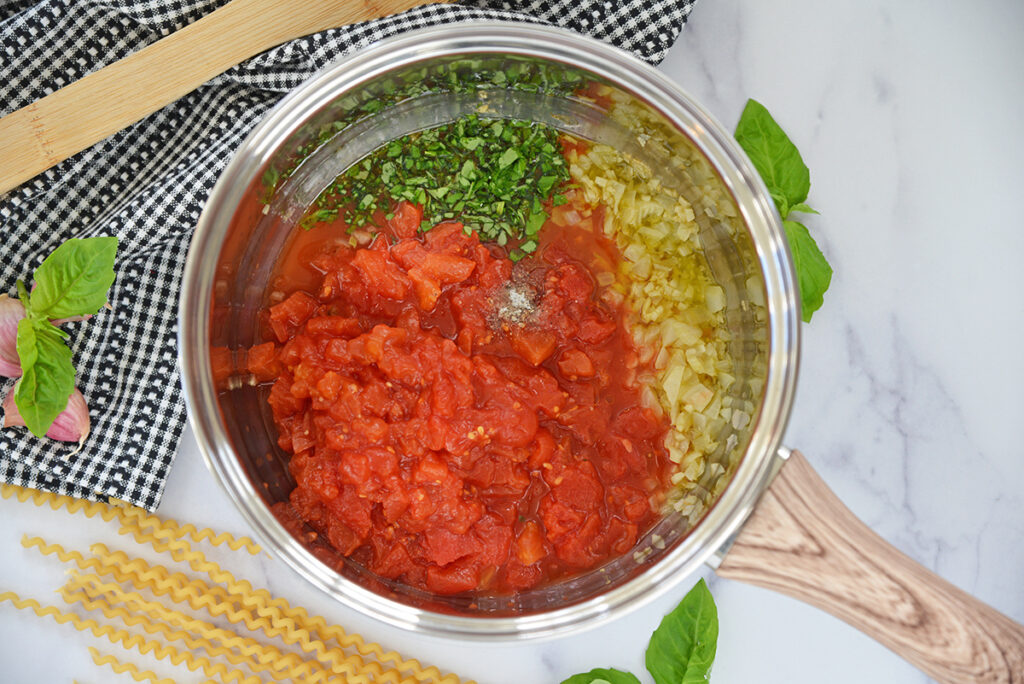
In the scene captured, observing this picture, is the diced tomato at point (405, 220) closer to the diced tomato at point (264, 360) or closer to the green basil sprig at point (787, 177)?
the diced tomato at point (264, 360)

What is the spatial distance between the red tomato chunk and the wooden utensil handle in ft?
1.72

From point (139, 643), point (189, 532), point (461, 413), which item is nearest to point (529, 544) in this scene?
point (461, 413)

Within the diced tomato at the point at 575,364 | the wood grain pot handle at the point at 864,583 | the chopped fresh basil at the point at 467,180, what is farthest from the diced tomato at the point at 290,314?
the wood grain pot handle at the point at 864,583

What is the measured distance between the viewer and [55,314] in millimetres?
1782

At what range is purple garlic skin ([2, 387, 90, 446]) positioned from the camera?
1.95 meters

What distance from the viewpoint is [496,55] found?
1723mm

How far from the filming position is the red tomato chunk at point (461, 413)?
178 centimetres

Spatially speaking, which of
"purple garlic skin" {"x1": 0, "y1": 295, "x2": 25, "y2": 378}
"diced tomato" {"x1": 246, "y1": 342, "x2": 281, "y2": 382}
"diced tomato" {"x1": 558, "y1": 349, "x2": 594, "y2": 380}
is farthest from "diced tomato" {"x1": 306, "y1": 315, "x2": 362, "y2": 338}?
Result: "purple garlic skin" {"x1": 0, "y1": 295, "x2": 25, "y2": 378}

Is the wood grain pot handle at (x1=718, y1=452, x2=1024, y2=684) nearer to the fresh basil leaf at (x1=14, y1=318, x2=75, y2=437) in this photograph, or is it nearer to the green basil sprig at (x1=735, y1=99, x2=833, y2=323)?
the green basil sprig at (x1=735, y1=99, x2=833, y2=323)

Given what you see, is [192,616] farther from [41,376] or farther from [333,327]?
[333,327]

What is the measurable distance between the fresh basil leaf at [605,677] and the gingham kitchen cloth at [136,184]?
1.15 meters

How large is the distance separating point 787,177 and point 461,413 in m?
1.00

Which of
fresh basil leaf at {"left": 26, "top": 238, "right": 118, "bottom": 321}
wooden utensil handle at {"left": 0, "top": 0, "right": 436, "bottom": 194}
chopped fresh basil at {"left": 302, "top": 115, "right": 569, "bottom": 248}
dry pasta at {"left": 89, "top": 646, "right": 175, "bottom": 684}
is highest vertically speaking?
wooden utensil handle at {"left": 0, "top": 0, "right": 436, "bottom": 194}

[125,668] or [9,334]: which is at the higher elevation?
[9,334]
